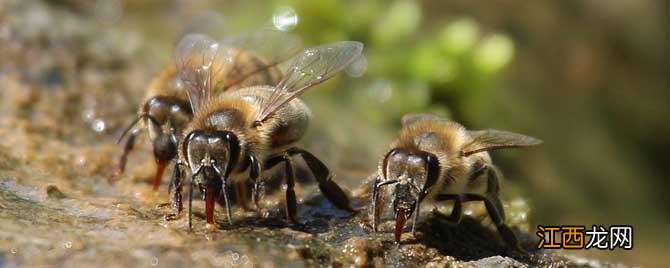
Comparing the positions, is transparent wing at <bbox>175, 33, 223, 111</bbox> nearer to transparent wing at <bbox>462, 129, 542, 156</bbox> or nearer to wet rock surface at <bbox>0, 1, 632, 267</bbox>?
wet rock surface at <bbox>0, 1, 632, 267</bbox>

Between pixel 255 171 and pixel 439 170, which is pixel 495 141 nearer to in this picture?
pixel 439 170

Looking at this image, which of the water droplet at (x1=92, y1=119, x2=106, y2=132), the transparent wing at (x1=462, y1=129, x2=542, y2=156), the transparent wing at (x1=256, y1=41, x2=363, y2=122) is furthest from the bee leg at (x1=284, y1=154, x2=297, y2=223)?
the water droplet at (x1=92, y1=119, x2=106, y2=132)

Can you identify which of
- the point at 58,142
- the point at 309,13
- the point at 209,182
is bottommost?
the point at 209,182

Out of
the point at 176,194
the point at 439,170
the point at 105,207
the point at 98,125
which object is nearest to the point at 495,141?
the point at 439,170

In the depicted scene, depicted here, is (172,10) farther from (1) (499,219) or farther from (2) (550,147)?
(1) (499,219)

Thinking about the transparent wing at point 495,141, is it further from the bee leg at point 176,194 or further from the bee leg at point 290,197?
the bee leg at point 176,194

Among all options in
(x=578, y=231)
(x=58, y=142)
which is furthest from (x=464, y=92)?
(x=58, y=142)
